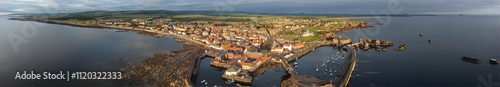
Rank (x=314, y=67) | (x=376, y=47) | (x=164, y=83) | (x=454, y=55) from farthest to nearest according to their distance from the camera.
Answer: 1. (x=376, y=47)
2. (x=454, y=55)
3. (x=314, y=67)
4. (x=164, y=83)

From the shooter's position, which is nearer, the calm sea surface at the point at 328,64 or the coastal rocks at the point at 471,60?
the calm sea surface at the point at 328,64

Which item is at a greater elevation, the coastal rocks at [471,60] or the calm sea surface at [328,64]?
the coastal rocks at [471,60]

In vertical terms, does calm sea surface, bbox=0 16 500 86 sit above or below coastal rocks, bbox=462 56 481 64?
below

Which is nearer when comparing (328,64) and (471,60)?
(328,64)

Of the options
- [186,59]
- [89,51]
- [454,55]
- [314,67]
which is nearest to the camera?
[314,67]

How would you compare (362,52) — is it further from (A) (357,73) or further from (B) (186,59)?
(B) (186,59)

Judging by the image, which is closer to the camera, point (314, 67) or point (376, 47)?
point (314, 67)

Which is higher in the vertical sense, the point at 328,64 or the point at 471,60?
the point at 471,60

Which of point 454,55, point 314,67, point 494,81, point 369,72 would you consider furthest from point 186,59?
point 454,55

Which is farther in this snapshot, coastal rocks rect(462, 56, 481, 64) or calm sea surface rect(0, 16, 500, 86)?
coastal rocks rect(462, 56, 481, 64)

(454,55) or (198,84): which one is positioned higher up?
(454,55)
